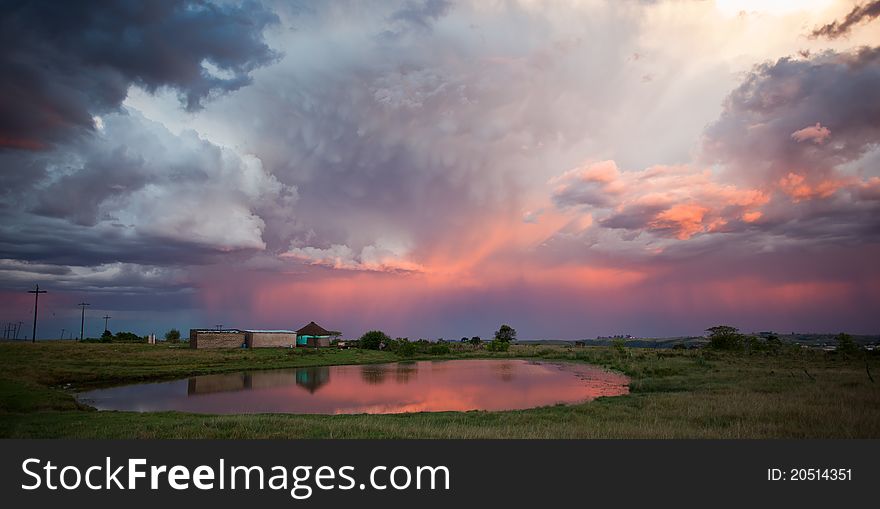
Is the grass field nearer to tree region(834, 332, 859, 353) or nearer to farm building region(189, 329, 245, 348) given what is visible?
tree region(834, 332, 859, 353)

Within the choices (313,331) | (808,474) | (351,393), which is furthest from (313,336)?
(808,474)

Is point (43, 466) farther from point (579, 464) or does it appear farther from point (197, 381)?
point (197, 381)

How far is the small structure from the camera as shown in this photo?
333 ft

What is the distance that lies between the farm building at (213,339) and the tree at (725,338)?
84.2m

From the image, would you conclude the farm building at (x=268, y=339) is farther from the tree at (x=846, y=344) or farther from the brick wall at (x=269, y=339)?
the tree at (x=846, y=344)

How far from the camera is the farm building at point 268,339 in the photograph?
8831 centimetres

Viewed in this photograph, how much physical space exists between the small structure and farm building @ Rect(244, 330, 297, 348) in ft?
13.8

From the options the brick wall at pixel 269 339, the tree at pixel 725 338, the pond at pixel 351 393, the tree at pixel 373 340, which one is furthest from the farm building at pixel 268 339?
the tree at pixel 725 338

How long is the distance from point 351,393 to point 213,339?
5524cm

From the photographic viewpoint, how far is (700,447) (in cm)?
1220

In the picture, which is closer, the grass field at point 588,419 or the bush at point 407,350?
the grass field at point 588,419

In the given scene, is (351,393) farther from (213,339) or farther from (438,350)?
(438,350)

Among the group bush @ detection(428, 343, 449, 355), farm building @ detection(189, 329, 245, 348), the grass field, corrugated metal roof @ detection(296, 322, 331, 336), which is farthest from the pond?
corrugated metal roof @ detection(296, 322, 331, 336)

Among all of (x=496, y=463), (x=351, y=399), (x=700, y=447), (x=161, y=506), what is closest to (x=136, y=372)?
(x=351, y=399)
